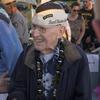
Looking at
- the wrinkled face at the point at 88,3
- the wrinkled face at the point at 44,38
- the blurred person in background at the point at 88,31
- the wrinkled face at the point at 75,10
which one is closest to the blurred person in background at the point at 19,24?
the wrinkled face at the point at 75,10

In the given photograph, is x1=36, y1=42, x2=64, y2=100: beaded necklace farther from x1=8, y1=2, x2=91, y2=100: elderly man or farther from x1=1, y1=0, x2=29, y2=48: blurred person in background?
x1=1, y1=0, x2=29, y2=48: blurred person in background

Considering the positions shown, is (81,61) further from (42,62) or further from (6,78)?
(6,78)

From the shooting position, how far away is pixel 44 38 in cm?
368

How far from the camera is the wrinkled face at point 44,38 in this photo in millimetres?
3678

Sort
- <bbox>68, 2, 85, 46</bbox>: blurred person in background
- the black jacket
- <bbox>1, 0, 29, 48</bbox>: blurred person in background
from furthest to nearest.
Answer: <bbox>68, 2, 85, 46</bbox>: blurred person in background
<bbox>1, 0, 29, 48</bbox>: blurred person in background
the black jacket

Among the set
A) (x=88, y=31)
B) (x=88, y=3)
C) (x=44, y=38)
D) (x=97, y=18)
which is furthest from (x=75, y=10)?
(x=97, y=18)

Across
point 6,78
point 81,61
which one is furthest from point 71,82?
point 6,78

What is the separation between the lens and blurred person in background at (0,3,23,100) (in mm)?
4129

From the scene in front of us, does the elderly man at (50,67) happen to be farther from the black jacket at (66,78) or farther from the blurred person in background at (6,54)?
the blurred person in background at (6,54)

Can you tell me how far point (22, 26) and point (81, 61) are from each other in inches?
168

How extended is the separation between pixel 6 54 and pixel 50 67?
2.23ft

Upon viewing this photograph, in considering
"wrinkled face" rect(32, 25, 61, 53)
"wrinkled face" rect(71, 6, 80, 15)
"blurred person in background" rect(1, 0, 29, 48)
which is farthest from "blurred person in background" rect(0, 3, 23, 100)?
"wrinkled face" rect(71, 6, 80, 15)

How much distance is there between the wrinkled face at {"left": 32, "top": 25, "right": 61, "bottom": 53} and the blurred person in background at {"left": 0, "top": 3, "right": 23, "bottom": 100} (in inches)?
20.5

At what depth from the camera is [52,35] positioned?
368 centimetres
